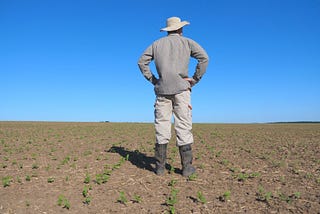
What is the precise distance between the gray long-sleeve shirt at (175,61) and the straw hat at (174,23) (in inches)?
5.7

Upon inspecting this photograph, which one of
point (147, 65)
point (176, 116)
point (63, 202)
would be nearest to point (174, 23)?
point (147, 65)

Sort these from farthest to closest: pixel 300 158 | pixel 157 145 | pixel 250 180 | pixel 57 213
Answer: pixel 300 158 < pixel 157 145 < pixel 250 180 < pixel 57 213

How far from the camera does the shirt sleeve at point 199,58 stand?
6.41m

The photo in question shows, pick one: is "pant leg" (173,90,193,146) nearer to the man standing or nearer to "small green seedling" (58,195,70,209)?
the man standing

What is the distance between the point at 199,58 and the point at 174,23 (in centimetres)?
89

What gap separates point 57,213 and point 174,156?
180 inches

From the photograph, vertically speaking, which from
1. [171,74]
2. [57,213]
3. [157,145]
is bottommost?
[57,213]

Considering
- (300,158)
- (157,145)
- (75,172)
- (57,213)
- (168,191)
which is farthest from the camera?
(300,158)

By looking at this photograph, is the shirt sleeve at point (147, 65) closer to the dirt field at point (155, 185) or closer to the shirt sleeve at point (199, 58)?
the shirt sleeve at point (199, 58)

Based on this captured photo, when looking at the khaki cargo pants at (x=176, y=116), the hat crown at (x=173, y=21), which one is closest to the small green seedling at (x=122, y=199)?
the khaki cargo pants at (x=176, y=116)

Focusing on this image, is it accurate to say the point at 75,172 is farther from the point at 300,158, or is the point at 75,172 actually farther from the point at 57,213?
the point at 300,158

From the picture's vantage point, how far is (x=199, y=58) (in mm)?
6484

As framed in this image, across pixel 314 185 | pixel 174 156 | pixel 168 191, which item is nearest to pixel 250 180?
pixel 314 185

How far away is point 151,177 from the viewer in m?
6.40
